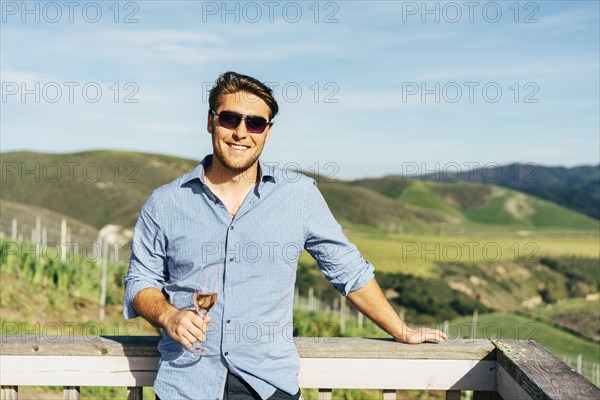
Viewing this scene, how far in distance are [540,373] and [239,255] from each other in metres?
1.16

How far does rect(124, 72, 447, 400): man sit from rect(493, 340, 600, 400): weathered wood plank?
430 millimetres

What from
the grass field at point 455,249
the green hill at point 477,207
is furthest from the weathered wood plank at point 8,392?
the green hill at point 477,207

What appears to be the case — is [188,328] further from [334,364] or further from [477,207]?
[477,207]

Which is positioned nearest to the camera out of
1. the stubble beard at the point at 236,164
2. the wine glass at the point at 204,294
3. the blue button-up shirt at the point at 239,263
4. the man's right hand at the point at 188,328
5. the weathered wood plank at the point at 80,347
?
the man's right hand at the point at 188,328

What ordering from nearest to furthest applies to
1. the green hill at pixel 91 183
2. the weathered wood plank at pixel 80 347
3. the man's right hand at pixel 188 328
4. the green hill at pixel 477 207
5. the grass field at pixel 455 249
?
the man's right hand at pixel 188 328, the weathered wood plank at pixel 80 347, the grass field at pixel 455 249, the green hill at pixel 91 183, the green hill at pixel 477 207

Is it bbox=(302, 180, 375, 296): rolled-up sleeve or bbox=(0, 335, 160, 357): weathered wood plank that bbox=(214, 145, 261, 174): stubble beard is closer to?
bbox=(302, 180, 375, 296): rolled-up sleeve

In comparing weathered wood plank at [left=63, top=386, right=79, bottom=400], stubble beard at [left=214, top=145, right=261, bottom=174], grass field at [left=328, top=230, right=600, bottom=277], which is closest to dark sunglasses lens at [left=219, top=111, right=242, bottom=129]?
stubble beard at [left=214, top=145, right=261, bottom=174]

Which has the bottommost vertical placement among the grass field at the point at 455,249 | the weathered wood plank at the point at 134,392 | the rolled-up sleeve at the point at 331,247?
the grass field at the point at 455,249

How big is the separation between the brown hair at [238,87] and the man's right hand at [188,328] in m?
0.85

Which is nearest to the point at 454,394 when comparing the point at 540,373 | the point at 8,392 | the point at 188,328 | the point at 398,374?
the point at 398,374

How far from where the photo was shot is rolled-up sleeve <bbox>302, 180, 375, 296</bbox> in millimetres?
2738

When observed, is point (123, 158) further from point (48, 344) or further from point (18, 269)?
point (48, 344)

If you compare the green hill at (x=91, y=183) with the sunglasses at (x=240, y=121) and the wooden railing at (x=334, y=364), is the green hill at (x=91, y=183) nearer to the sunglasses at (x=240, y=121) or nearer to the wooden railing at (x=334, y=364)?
the wooden railing at (x=334, y=364)

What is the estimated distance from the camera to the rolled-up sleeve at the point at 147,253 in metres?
2.69
